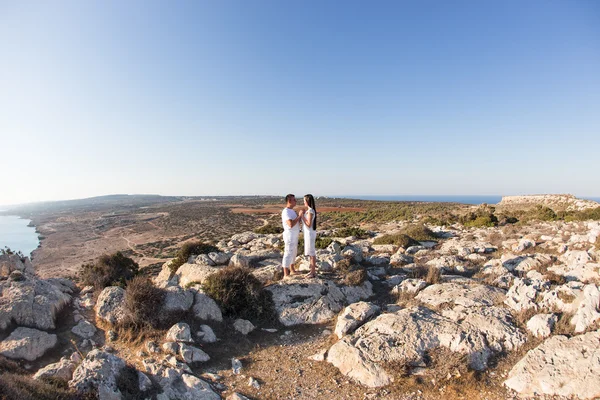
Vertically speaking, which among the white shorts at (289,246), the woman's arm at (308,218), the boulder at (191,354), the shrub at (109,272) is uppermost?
the woman's arm at (308,218)

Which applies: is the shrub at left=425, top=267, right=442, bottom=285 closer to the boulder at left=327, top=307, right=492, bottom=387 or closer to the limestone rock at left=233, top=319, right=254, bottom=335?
the boulder at left=327, top=307, right=492, bottom=387

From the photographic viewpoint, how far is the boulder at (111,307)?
7.27 m

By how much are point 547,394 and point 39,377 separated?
7594 mm

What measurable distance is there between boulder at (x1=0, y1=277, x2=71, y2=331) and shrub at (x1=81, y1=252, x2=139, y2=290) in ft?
5.56

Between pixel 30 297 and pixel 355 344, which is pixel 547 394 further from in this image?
pixel 30 297

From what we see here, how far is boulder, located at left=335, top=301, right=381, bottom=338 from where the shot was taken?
21.6 feet

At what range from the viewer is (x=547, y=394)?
180 inches

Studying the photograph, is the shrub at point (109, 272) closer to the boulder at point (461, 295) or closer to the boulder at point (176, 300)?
the boulder at point (176, 300)

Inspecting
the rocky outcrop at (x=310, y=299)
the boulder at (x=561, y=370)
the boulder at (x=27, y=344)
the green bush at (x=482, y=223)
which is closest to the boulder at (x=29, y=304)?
the boulder at (x=27, y=344)

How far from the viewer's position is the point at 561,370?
4.77m

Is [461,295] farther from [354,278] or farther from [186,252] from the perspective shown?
[186,252]

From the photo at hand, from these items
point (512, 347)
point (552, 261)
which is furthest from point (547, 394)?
point (552, 261)

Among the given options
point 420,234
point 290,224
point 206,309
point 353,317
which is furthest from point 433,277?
point 420,234

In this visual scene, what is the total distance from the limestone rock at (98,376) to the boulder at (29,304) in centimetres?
353
